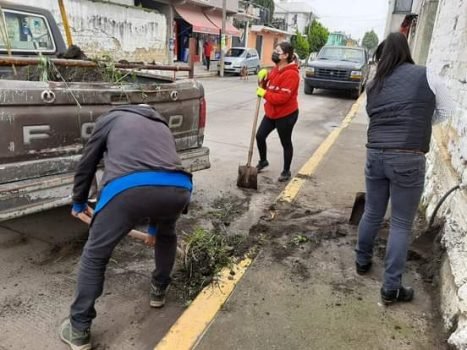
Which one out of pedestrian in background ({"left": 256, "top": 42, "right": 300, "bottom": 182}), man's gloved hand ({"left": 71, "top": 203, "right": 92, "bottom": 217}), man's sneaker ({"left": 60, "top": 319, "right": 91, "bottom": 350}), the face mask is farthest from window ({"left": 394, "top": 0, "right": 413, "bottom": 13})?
man's sneaker ({"left": 60, "top": 319, "right": 91, "bottom": 350})

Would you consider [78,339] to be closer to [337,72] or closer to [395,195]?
[395,195]

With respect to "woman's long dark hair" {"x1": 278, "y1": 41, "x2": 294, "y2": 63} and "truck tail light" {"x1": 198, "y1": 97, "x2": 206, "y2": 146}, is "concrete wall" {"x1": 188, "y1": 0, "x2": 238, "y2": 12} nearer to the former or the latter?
"woman's long dark hair" {"x1": 278, "y1": 41, "x2": 294, "y2": 63}

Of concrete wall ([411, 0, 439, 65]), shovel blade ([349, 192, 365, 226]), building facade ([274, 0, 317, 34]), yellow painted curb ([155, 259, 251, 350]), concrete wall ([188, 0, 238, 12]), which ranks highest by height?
building facade ([274, 0, 317, 34])

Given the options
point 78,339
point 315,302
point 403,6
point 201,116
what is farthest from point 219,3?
point 78,339

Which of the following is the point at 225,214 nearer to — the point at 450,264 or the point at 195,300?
the point at 195,300

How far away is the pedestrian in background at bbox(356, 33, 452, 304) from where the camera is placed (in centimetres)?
274

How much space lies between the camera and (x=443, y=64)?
470 cm

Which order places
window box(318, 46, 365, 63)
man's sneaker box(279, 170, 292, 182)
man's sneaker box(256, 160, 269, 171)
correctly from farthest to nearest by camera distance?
1. window box(318, 46, 365, 63)
2. man's sneaker box(256, 160, 269, 171)
3. man's sneaker box(279, 170, 292, 182)

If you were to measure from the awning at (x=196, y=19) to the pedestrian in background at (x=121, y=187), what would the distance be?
989 inches

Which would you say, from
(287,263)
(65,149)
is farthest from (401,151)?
(65,149)

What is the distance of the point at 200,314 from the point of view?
283cm

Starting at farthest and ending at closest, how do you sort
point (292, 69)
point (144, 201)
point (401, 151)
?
point (292, 69) < point (401, 151) < point (144, 201)

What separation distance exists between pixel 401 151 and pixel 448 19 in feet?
9.50

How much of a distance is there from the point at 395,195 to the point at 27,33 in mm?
4339
